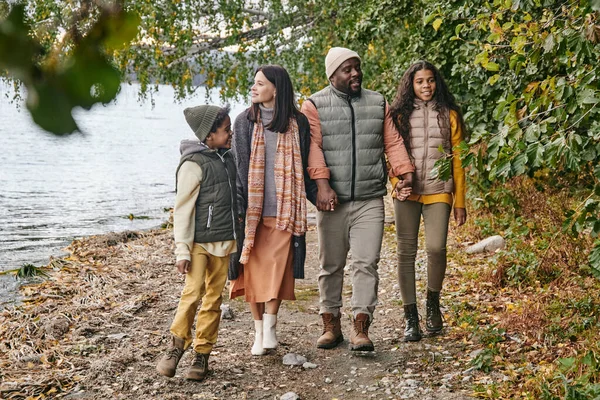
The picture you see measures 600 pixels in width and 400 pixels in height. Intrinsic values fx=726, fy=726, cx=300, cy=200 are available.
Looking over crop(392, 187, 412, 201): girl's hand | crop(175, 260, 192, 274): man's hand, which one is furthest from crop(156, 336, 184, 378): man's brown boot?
crop(392, 187, 412, 201): girl's hand

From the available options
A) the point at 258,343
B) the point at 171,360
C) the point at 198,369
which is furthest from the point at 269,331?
the point at 171,360

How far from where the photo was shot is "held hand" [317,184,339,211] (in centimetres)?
474

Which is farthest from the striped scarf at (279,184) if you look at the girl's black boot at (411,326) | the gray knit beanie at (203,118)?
the girl's black boot at (411,326)

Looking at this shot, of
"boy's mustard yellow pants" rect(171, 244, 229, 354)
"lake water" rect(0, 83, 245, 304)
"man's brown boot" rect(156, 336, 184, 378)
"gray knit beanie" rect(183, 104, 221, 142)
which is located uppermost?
"gray knit beanie" rect(183, 104, 221, 142)

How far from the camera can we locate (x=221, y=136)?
4500 millimetres

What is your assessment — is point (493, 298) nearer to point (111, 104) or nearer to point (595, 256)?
point (595, 256)

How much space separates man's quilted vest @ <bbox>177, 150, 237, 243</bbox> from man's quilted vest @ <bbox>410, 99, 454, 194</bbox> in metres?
1.36

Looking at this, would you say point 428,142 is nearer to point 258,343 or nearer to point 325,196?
point 325,196

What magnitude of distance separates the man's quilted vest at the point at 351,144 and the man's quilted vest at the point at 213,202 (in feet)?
2.57

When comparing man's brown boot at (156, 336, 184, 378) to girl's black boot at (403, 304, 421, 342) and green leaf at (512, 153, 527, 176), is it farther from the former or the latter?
green leaf at (512, 153, 527, 176)

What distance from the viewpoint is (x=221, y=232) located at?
443cm

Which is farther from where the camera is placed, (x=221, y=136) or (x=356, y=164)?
(x=356, y=164)

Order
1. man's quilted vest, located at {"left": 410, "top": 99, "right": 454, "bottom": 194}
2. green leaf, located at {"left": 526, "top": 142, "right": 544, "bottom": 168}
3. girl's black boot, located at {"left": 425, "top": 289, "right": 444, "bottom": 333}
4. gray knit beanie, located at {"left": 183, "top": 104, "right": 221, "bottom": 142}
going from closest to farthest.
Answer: green leaf, located at {"left": 526, "top": 142, "right": 544, "bottom": 168} < gray knit beanie, located at {"left": 183, "top": 104, "right": 221, "bottom": 142} < man's quilted vest, located at {"left": 410, "top": 99, "right": 454, "bottom": 194} < girl's black boot, located at {"left": 425, "top": 289, "right": 444, "bottom": 333}

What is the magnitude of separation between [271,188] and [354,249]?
711 millimetres
